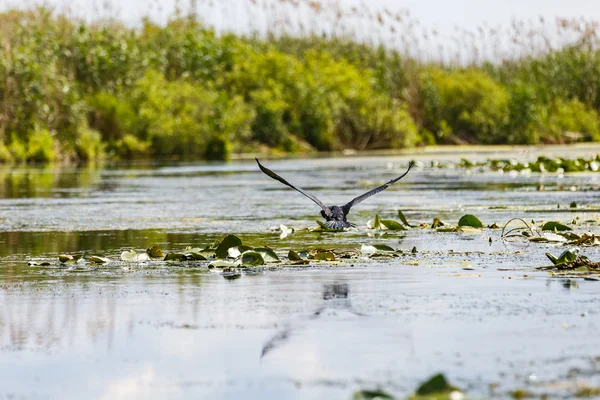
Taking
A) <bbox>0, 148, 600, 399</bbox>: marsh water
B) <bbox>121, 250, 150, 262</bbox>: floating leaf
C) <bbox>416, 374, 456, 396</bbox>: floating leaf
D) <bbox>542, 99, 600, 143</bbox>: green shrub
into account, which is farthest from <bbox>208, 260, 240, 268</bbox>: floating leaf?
<bbox>542, 99, 600, 143</bbox>: green shrub

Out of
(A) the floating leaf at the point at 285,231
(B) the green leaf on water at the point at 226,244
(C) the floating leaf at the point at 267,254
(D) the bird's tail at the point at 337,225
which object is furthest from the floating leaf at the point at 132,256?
(A) the floating leaf at the point at 285,231

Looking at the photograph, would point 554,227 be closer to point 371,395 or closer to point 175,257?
point 175,257

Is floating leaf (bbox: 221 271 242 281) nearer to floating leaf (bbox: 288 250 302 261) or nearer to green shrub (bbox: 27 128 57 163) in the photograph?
floating leaf (bbox: 288 250 302 261)

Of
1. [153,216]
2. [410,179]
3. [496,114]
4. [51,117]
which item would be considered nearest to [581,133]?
[496,114]

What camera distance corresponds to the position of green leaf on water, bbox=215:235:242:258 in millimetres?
12148

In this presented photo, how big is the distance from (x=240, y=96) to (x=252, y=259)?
74.1 meters

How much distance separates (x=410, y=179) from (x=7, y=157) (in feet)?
106

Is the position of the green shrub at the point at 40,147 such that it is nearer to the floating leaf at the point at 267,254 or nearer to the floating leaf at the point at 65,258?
the floating leaf at the point at 65,258

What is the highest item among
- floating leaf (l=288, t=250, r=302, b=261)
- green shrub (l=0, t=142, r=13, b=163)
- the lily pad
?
the lily pad

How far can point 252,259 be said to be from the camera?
11.9m

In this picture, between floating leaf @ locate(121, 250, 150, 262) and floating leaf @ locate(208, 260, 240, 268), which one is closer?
floating leaf @ locate(208, 260, 240, 268)

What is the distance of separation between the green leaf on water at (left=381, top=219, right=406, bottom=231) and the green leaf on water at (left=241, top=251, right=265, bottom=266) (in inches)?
170

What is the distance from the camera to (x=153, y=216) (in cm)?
2030

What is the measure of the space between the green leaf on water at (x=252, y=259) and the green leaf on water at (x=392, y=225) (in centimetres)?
431
